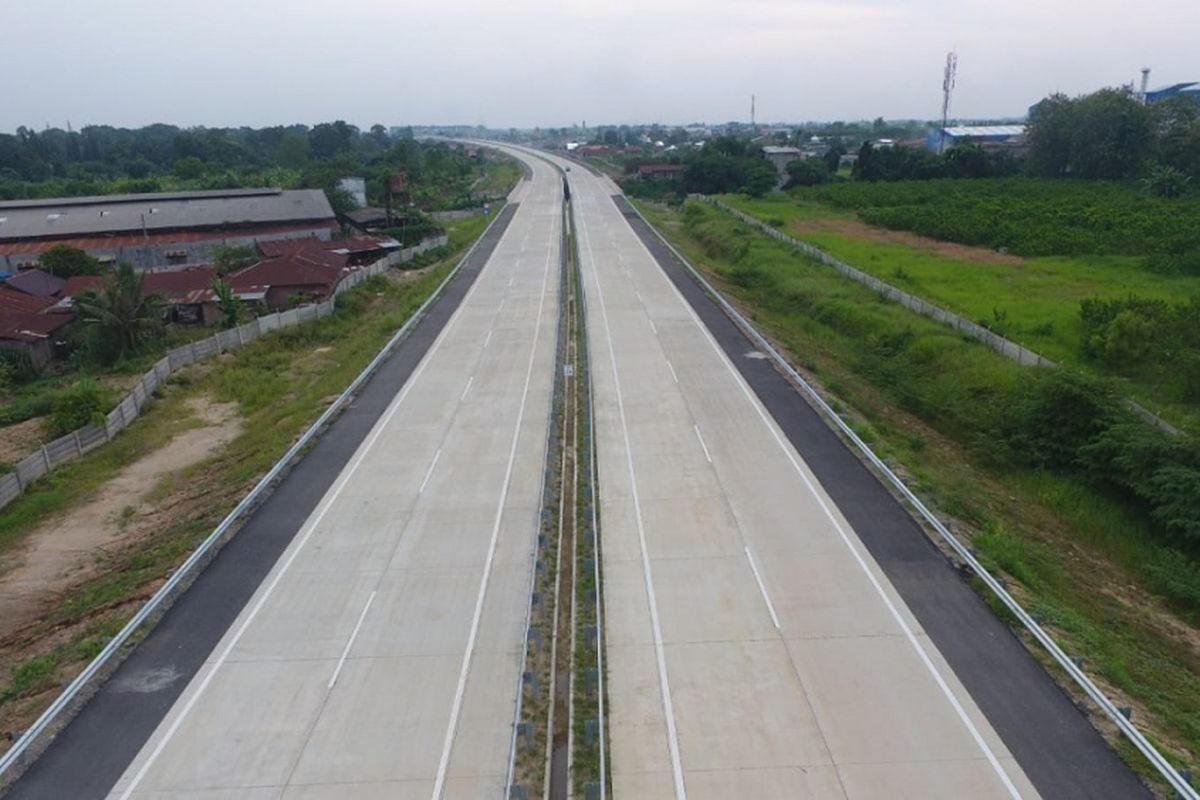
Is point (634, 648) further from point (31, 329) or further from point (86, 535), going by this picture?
point (31, 329)

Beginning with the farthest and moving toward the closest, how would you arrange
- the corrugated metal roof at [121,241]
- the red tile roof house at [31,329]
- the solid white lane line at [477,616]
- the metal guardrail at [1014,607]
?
the corrugated metal roof at [121,241] → the red tile roof house at [31,329] → the solid white lane line at [477,616] → the metal guardrail at [1014,607]

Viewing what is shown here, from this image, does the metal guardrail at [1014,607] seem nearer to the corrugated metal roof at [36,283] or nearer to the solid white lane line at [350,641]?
the solid white lane line at [350,641]

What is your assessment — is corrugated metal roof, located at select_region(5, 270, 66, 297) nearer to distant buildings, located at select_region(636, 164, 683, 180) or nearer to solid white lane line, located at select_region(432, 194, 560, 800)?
solid white lane line, located at select_region(432, 194, 560, 800)

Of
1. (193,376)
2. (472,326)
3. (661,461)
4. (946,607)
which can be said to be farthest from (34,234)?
(946,607)

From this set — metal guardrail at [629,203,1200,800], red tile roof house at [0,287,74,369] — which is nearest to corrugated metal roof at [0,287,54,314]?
red tile roof house at [0,287,74,369]

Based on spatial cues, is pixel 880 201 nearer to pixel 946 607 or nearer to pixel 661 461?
pixel 661 461

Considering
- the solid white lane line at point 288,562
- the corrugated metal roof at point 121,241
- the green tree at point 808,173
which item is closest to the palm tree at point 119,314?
the solid white lane line at point 288,562
